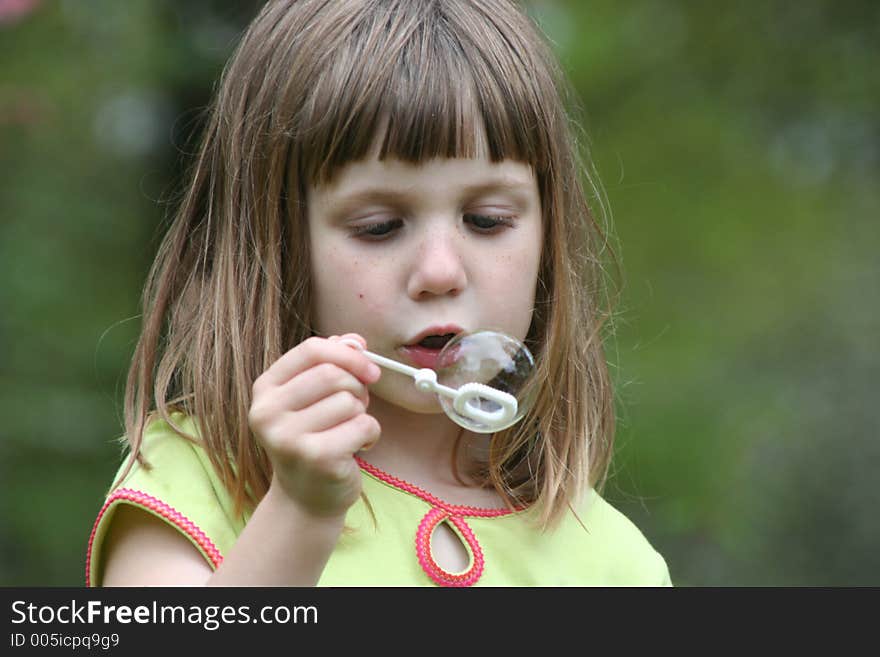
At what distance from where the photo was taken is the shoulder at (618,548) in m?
2.17

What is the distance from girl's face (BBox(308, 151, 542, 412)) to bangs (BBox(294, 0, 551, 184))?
0.03m

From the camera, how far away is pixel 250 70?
6.98 ft

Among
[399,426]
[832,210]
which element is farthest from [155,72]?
[832,210]

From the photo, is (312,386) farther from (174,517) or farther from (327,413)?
(174,517)

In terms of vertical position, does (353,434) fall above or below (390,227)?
below

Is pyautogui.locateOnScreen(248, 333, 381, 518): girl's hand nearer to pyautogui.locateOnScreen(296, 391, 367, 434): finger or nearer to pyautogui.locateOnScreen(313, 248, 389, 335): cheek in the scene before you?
pyautogui.locateOnScreen(296, 391, 367, 434): finger

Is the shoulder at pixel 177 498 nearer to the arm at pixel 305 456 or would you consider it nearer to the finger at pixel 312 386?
the arm at pixel 305 456

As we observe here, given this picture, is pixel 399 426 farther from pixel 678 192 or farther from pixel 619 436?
pixel 678 192

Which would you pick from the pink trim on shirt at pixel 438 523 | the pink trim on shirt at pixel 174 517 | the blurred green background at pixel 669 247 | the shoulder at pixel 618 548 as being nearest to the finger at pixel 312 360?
the pink trim on shirt at pixel 174 517

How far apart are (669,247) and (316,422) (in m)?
4.78

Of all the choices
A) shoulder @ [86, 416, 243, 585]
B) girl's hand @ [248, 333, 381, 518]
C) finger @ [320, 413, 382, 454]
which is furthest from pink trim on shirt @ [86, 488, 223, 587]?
finger @ [320, 413, 382, 454]

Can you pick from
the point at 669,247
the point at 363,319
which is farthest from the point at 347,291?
the point at 669,247

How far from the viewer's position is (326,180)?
190cm

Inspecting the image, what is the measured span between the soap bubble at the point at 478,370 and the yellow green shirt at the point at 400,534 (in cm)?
26
